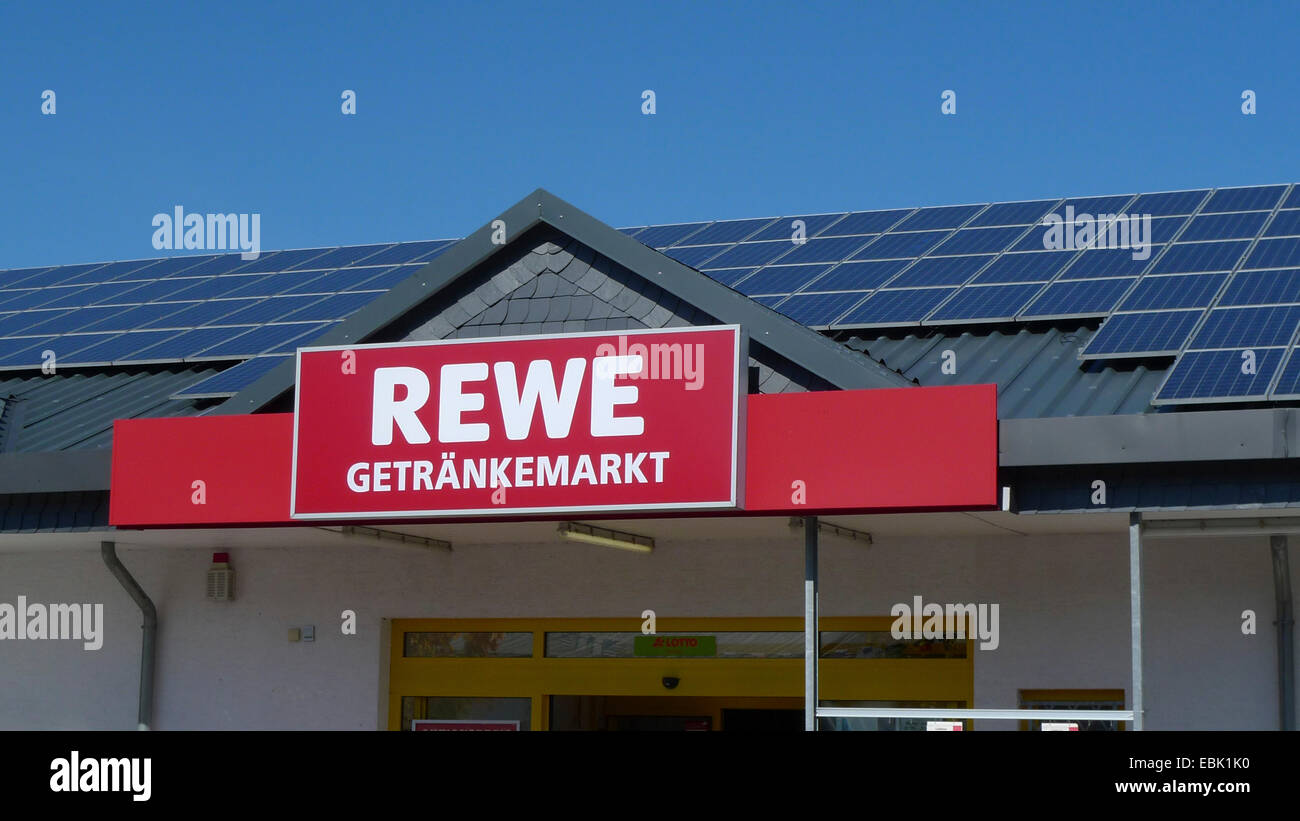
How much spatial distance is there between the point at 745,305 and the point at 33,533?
241 inches

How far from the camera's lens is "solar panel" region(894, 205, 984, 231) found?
1698 cm

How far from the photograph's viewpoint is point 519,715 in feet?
47.0

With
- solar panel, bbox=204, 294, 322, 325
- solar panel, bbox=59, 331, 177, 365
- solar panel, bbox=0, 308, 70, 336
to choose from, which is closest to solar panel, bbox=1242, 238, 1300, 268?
solar panel, bbox=204, 294, 322, 325

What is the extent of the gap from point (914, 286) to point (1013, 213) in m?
2.97

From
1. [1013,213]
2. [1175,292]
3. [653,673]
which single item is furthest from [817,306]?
[1013,213]

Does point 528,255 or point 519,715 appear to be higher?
point 528,255

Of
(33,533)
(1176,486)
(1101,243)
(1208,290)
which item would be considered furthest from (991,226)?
(33,533)

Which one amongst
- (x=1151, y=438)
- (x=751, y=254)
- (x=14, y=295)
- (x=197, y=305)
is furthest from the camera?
(x=14, y=295)

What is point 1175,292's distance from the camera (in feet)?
43.3

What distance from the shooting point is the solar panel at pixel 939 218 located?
16984mm

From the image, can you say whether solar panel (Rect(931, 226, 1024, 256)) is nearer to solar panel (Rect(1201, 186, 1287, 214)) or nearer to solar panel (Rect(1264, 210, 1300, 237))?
solar panel (Rect(1201, 186, 1287, 214))

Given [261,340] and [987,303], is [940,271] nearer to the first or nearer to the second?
[987,303]

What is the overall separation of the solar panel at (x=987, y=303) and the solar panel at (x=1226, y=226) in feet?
6.13
